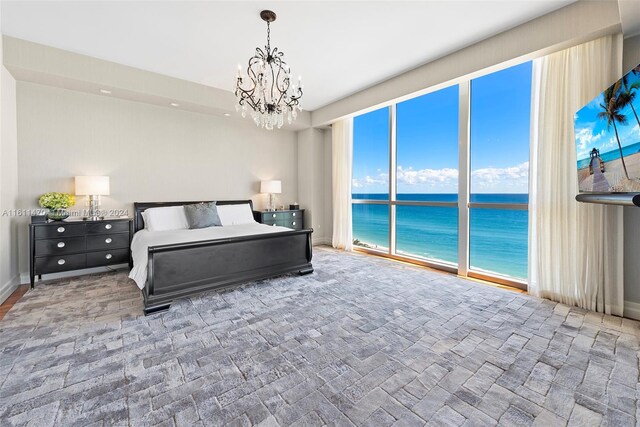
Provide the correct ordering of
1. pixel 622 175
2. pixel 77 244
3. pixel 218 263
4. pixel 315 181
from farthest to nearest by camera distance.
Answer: pixel 315 181 → pixel 77 244 → pixel 218 263 → pixel 622 175

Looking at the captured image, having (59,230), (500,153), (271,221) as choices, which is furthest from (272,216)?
(500,153)

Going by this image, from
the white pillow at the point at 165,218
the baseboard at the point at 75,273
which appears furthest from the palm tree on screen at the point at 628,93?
the baseboard at the point at 75,273

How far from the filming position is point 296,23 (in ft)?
9.30

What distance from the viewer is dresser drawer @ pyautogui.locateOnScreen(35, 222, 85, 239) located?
3.40 metres

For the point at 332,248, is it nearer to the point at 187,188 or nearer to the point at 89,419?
the point at 187,188

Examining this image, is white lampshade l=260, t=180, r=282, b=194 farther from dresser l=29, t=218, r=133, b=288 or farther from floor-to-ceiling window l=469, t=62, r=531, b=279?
floor-to-ceiling window l=469, t=62, r=531, b=279

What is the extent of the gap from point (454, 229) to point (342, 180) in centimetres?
235

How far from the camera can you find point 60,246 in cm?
351

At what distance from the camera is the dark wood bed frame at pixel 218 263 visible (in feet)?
8.95

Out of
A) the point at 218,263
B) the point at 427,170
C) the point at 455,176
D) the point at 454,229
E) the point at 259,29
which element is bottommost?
the point at 218,263

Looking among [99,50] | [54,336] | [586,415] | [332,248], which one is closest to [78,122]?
[99,50]

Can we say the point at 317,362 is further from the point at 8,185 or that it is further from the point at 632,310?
the point at 8,185

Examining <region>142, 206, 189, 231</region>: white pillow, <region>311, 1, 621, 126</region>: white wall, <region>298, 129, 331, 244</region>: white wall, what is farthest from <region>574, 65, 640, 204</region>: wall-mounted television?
<region>142, 206, 189, 231</region>: white pillow

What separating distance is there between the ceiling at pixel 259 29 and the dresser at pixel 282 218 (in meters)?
2.69
